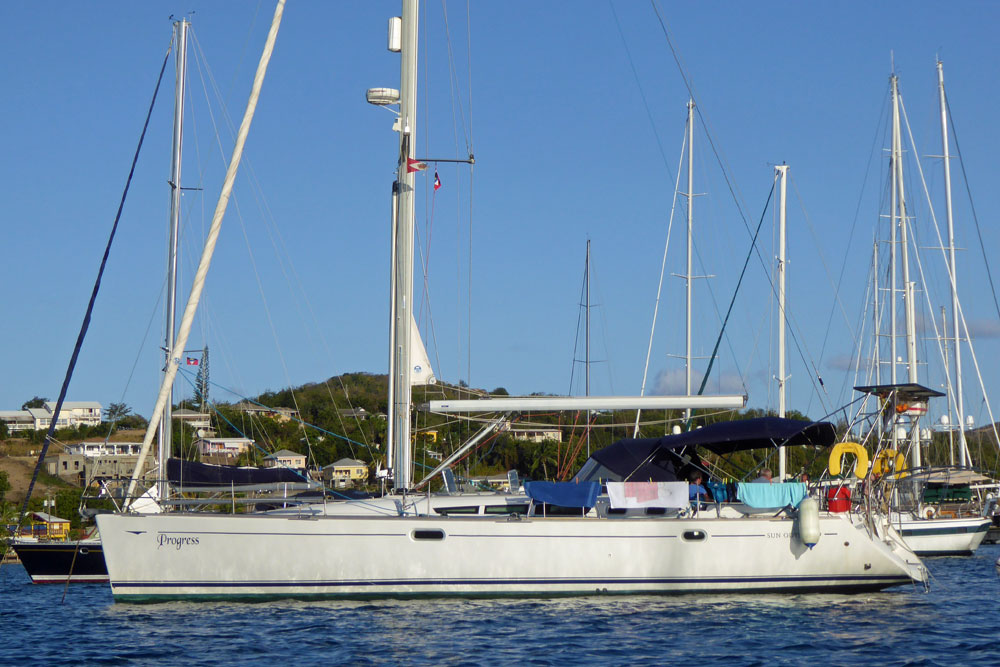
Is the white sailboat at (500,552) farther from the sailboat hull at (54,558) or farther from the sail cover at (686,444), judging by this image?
the sailboat hull at (54,558)

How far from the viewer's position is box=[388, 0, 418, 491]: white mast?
66.6 feet

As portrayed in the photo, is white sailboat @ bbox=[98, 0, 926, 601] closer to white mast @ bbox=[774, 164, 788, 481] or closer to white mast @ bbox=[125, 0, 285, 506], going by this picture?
white mast @ bbox=[125, 0, 285, 506]

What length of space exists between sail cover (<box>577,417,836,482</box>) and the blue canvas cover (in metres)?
1.23

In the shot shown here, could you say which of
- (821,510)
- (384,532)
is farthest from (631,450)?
(384,532)

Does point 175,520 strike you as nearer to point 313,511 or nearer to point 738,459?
point 313,511

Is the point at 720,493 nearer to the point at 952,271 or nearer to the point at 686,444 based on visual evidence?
the point at 686,444

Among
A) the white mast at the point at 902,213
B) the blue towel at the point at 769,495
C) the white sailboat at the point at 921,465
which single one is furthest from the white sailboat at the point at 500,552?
the white mast at the point at 902,213

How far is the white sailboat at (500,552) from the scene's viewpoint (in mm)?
18125

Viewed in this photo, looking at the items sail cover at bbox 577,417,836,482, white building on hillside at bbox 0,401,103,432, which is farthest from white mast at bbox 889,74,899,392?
white building on hillside at bbox 0,401,103,432

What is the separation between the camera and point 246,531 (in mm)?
18141

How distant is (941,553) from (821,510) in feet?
58.9

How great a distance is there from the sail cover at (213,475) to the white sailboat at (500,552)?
1185 mm

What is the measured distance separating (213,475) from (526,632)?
7036 millimetres

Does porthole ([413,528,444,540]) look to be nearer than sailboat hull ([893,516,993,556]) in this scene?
Yes
